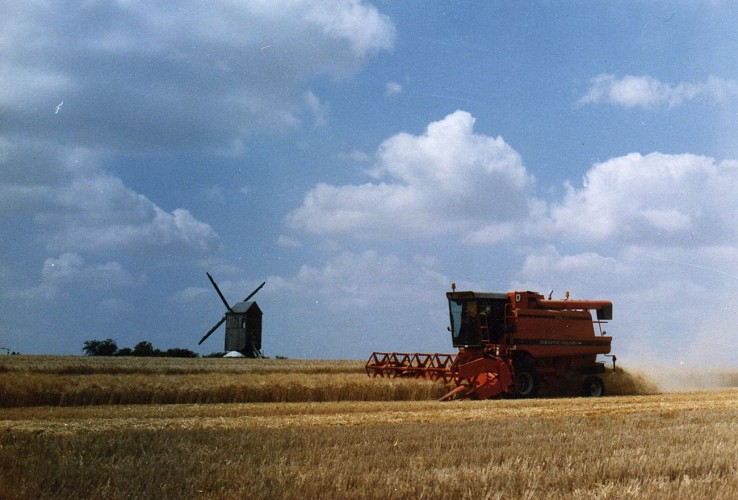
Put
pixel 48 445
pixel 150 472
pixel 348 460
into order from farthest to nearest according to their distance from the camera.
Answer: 1. pixel 48 445
2. pixel 348 460
3. pixel 150 472

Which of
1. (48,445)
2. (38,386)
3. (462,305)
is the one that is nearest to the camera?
(48,445)

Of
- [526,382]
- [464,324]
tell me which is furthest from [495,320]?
[526,382]

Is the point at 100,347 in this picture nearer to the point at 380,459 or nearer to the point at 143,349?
the point at 143,349

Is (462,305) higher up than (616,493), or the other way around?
(462,305)

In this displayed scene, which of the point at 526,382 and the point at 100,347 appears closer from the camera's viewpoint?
the point at 526,382

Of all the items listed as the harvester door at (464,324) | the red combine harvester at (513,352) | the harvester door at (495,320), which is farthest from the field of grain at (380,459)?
the harvester door at (495,320)

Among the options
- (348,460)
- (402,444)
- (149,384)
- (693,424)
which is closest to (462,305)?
(149,384)

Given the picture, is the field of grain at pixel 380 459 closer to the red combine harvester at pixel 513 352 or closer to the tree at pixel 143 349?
the red combine harvester at pixel 513 352

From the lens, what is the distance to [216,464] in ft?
24.5

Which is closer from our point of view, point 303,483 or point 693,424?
point 303,483

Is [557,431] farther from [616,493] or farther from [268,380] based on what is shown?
[268,380]

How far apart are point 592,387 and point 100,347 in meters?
33.6

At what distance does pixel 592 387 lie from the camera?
24.1 meters

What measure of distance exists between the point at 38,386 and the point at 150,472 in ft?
41.5
